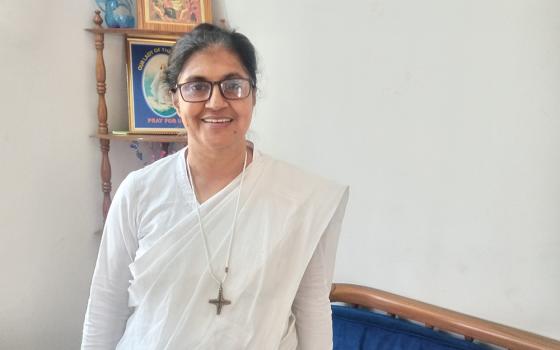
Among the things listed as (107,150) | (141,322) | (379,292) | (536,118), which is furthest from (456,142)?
(107,150)

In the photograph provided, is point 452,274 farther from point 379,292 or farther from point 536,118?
point 536,118

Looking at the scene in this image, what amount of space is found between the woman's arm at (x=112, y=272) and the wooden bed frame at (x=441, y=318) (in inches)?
29.1

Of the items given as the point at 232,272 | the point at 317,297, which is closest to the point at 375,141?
the point at 317,297

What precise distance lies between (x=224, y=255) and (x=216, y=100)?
0.33 m

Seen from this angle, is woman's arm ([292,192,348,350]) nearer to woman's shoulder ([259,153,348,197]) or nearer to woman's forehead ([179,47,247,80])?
woman's shoulder ([259,153,348,197])

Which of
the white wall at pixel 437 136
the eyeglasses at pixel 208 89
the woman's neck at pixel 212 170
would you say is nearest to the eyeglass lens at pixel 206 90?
the eyeglasses at pixel 208 89

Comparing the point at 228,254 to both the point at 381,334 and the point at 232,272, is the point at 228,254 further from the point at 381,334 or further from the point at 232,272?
the point at 381,334

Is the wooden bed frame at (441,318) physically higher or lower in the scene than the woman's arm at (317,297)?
lower

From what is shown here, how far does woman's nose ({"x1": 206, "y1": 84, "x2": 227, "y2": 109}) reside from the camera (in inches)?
38.2

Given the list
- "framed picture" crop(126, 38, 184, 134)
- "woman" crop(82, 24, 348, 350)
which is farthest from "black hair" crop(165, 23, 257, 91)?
"framed picture" crop(126, 38, 184, 134)

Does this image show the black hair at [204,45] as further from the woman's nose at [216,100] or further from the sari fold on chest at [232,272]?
the sari fold on chest at [232,272]

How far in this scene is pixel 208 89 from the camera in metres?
0.99

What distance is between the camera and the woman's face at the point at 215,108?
3.23 feet

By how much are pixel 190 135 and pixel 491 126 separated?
0.78m
